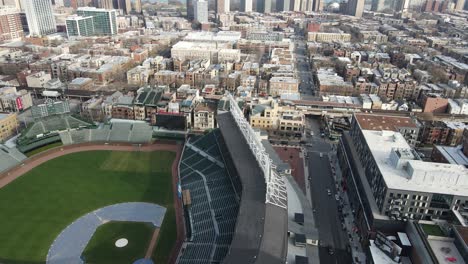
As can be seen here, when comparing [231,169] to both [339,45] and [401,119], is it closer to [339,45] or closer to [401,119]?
[401,119]

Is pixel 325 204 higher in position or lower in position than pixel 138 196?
higher

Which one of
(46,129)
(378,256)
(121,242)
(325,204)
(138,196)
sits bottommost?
(121,242)

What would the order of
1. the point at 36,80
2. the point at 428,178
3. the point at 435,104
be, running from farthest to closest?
the point at 36,80 < the point at 435,104 < the point at 428,178

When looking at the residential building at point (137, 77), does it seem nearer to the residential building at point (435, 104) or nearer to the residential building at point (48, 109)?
the residential building at point (48, 109)

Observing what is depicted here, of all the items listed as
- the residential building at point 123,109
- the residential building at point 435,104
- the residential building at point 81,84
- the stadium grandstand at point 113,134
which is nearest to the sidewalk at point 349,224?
the stadium grandstand at point 113,134

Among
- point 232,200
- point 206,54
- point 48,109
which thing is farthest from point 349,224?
point 206,54

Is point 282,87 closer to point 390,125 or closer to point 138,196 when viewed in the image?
point 390,125

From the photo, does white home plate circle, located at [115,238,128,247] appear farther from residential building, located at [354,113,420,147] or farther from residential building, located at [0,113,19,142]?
residential building, located at [0,113,19,142]

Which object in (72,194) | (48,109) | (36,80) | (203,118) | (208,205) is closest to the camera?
(208,205)
